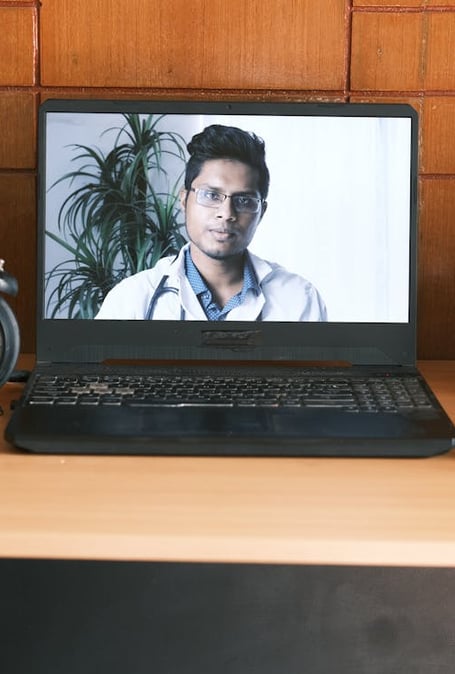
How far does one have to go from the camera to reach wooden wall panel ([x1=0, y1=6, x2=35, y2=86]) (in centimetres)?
144

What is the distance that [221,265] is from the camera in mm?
1297

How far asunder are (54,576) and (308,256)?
0.61 metres

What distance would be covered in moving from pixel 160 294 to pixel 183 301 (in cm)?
3

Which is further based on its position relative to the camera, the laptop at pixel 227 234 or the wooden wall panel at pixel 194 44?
the wooden wall panel at pixel 194 44

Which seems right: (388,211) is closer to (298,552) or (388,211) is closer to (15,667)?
(298,552)

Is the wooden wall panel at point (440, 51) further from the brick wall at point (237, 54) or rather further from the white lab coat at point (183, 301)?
the white lab coat at point (183, 301)

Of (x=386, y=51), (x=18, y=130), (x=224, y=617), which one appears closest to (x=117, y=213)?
(x=18, y=130)

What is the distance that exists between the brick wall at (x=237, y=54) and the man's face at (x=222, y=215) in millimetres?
211

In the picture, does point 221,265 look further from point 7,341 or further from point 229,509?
point 229,509

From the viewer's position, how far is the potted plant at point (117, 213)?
4.27ft

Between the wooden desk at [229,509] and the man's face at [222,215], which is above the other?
the man's face at [222,215]

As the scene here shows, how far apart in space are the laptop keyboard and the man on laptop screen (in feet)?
0.42

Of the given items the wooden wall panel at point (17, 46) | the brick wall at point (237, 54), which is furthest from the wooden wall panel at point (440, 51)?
the wooden wall panel at point (17, 46)

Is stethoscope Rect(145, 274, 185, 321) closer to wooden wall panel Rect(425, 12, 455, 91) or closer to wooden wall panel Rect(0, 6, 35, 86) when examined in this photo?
wooden wall panel Rect(0, 6, 35, 86)
